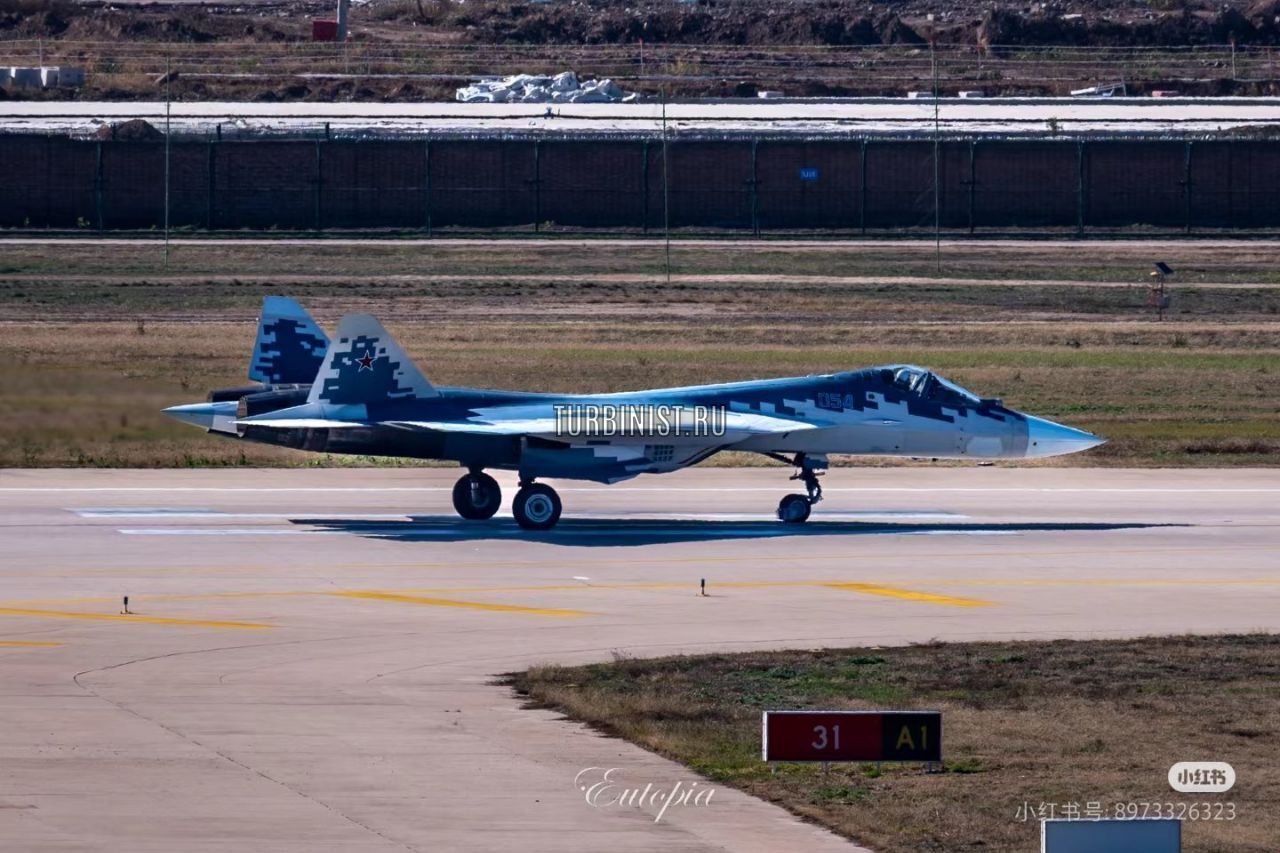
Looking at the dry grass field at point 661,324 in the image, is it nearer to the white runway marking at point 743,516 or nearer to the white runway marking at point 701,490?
the white runway marking at point 701,490

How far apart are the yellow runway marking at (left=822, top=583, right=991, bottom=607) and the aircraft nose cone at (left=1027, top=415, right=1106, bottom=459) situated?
706cm

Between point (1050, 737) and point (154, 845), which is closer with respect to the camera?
point (154, 845)

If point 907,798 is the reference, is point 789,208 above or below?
above

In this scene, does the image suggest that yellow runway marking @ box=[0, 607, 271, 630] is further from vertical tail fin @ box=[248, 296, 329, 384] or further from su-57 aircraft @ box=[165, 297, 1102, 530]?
vertical tail fin @ box=[248, 296, 329, 384]

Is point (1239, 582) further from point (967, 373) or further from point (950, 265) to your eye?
point (950, 265)

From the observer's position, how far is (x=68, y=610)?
22.1 m

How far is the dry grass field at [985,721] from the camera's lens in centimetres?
1440

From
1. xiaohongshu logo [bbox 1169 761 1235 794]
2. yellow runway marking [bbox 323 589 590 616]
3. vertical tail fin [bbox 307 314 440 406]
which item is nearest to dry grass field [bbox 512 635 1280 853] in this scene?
xiaohongshu logo [bbox 1169 761 1235 794]

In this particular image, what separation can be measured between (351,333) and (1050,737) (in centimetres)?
1475

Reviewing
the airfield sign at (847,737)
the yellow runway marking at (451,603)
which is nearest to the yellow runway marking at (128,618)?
the yellow runway marking at (451,603)

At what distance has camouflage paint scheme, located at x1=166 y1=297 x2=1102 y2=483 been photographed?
1118 inches

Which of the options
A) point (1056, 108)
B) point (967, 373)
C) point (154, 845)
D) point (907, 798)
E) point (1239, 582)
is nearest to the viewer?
point (154, 845)

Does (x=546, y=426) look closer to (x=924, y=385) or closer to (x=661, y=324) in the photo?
(x=924, y=385)

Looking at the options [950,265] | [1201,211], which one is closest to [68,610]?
[950,265]
